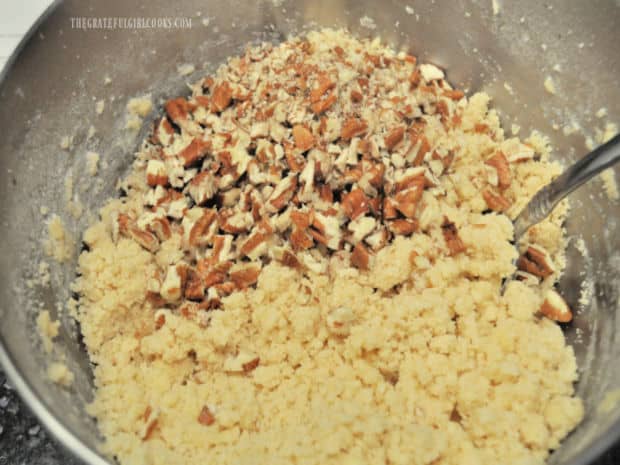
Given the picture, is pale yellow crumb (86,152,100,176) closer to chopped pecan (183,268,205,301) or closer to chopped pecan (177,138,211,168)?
chopped pecan (177,138,211,168)

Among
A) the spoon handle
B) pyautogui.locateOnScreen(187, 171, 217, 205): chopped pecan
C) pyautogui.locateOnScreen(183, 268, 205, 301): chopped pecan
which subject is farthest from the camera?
pyautogui.locateOnScreen(187, 171, 217, 205): chopped pecan

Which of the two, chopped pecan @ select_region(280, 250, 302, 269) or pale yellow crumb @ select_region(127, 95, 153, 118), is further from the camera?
pale yellow crumb @ select_region(127, 95, 153, 118)

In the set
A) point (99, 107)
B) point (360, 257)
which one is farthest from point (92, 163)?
point (360, 257)

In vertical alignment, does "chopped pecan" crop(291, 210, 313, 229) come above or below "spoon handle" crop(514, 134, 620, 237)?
below

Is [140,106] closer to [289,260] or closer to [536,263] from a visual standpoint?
[289,260]

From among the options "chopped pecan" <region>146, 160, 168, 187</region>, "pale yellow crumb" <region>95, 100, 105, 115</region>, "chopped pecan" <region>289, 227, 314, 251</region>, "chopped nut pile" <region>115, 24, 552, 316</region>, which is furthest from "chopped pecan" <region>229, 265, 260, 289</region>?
"pale yellow crumb" <region>95, 100, 105, 115</region>

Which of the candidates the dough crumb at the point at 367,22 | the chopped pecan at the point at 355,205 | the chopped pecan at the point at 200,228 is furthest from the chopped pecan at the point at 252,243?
the dough crumb at the point at 367,22

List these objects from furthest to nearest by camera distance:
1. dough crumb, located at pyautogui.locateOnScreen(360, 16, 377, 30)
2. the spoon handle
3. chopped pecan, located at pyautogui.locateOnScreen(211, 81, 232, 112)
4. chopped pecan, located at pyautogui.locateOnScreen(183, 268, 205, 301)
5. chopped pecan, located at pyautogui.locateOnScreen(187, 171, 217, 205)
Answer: dough crumb, located at pyautogui.locateOnScreen(360, 16, 377, 30), chopped pecan, located at pyautogui.locateOnScreen(211, 81, 232, 112), chopped pecan, located at pyautogui.locateOnScreen(187, 171, 217, 205), chopped pecan, located at pyautogui.locateOnScreen(183, 268, 205, 301), the spoon handle

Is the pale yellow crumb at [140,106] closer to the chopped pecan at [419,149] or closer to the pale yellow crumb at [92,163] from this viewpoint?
the pale yellow crumb at [92,163]
